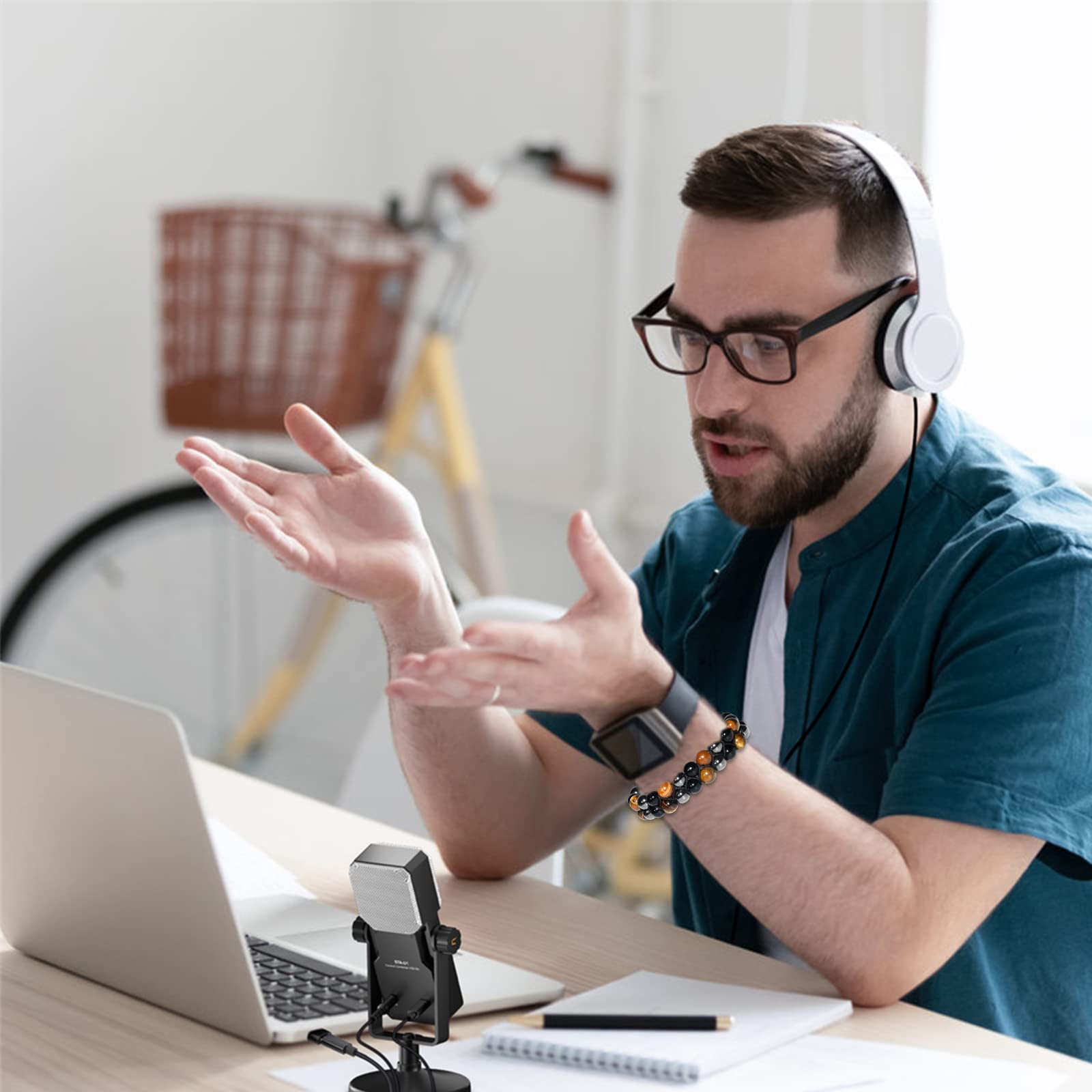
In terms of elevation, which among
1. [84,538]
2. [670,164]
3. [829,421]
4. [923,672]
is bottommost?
[84,538]

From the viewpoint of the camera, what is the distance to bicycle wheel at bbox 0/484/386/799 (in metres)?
3.20

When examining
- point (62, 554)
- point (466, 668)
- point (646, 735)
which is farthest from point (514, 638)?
point (62, 554)

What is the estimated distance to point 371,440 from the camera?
11.2ft

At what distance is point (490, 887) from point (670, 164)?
1770mm

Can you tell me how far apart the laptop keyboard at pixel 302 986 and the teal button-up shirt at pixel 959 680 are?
0.82 feet

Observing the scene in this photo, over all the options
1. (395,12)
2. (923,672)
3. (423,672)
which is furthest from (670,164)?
(423,672)

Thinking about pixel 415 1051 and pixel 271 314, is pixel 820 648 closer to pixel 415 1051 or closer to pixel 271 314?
pixel 415 1051

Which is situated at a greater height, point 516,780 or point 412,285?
point 412,285

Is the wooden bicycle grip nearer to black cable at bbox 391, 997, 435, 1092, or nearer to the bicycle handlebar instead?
the bicycle handlebar

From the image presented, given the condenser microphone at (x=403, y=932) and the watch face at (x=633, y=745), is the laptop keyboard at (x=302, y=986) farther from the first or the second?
the watch face at (x=633, y=745)

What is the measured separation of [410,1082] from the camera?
913 millimetres

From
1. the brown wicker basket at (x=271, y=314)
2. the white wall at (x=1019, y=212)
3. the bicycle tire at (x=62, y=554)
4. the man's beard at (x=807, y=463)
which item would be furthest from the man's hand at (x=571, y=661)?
the bicycle tire at (x=62, y=554)

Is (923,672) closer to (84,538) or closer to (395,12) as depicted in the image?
(84,538)

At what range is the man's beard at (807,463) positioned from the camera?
1.31 meters
